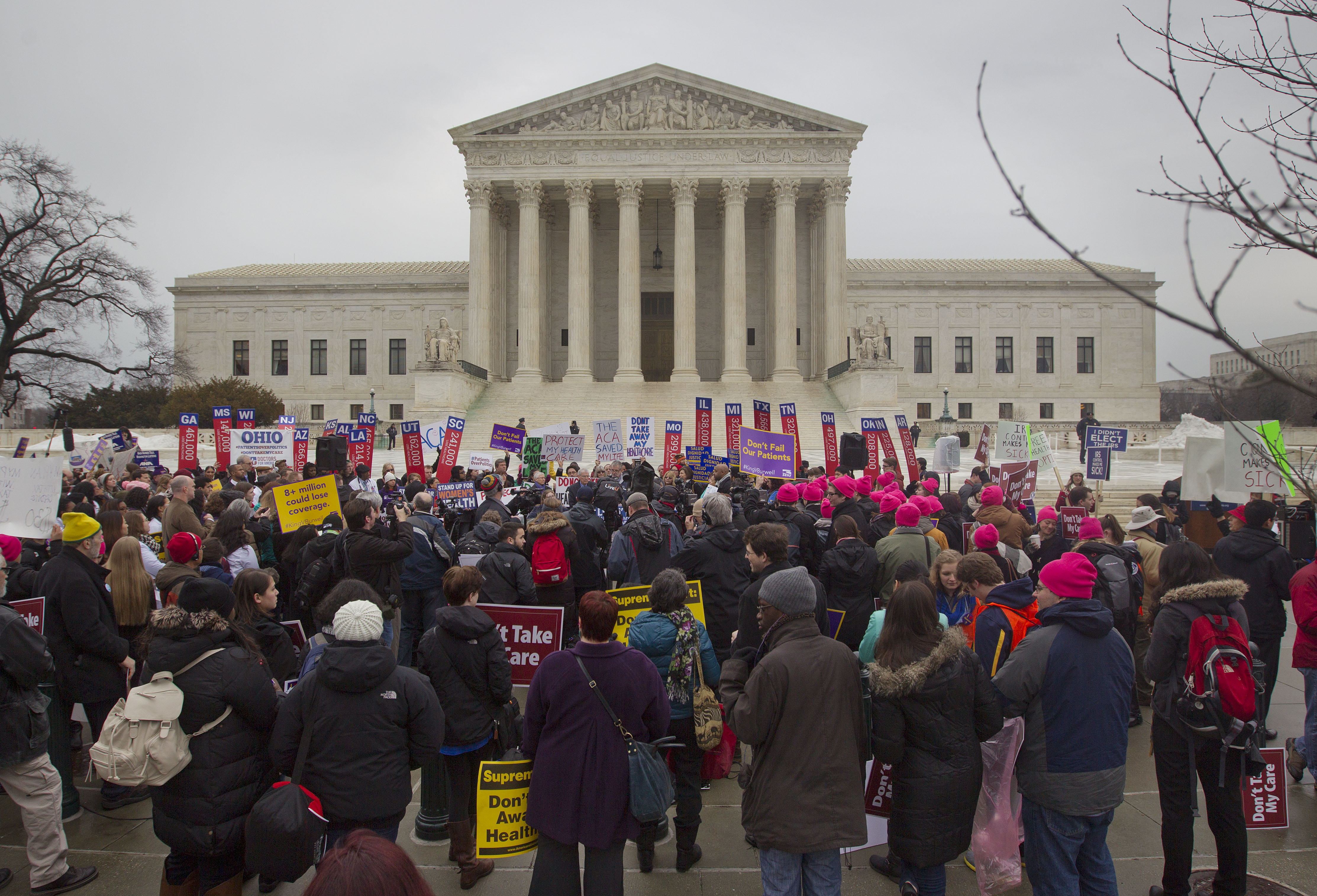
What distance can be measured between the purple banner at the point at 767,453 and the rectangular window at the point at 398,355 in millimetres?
41956

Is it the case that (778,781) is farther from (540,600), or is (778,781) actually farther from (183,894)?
(540,600)

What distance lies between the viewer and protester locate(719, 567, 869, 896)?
3.96 metres

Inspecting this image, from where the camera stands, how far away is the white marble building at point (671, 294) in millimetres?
42281

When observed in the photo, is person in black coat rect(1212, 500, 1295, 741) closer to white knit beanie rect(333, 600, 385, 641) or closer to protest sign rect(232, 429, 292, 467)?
white knit beanie rect(333, 600, 385, 641)

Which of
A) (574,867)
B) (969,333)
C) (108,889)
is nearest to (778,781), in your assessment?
(574,867)

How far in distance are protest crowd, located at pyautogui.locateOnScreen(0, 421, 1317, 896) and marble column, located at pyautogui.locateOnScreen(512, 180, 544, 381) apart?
35511 millimetres

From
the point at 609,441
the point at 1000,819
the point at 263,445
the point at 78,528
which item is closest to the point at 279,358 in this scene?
the point at 263,445

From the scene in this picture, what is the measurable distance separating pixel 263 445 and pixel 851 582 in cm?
1396

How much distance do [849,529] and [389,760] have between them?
441 cm

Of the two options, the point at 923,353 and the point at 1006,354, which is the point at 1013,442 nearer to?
the point at 923,353

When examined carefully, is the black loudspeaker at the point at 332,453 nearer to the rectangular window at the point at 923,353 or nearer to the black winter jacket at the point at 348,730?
the black winter jacket at the point at 348,730

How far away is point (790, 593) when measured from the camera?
13.5 feet

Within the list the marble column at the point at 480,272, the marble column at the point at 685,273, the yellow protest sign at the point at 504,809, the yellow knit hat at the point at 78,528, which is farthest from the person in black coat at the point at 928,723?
the marble column at the point at 480,272

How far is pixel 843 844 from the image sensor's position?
3949 millimetres
